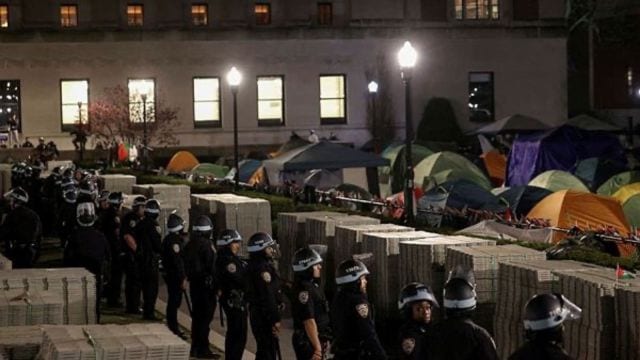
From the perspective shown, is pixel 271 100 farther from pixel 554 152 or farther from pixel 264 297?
pixel 264 297

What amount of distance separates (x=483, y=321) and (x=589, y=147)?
2993cm

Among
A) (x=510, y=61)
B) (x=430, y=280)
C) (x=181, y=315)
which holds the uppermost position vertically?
(x=510, y=61)

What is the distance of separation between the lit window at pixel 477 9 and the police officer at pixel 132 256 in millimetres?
43402

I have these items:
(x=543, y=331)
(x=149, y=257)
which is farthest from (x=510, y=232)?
(x=543, y=331)

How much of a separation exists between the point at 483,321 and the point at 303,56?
44542 mm

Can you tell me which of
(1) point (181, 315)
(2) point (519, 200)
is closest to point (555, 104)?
(2) point (519, 200)

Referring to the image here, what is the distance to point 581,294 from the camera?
415 inches

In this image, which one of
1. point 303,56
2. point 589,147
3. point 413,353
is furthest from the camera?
point 303,56

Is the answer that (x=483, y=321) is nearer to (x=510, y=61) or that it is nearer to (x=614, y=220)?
(x=614, y=220)

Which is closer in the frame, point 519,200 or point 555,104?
point 519,200

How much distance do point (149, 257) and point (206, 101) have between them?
38.3 m

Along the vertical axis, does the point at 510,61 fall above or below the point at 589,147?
above

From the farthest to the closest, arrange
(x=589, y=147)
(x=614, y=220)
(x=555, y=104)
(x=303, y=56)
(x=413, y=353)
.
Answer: (x=555, y=104) < (x=303, y=56) < (x=589, y=147) < (x=614, y=220) < (x=413, y=353)

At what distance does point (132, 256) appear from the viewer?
1884 cm
